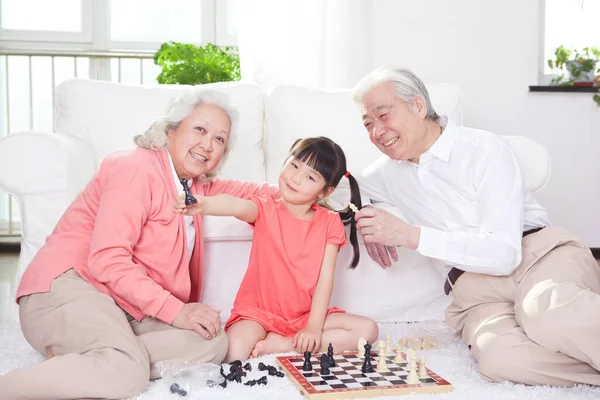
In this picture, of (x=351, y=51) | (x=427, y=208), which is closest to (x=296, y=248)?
(x=427, y=208)

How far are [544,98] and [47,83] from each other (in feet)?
9.74

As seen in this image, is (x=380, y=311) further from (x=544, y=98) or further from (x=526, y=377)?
(x=544, y=98)

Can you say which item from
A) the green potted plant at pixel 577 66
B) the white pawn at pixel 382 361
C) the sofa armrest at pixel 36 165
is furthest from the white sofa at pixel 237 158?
the green potted plant at pixel 577 66

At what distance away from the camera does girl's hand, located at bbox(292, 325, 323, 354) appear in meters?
2.10

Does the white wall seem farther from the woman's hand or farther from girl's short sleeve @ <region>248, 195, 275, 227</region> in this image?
the woman's hand

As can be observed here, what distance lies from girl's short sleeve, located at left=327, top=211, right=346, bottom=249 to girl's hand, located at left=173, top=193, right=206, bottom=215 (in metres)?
0.39

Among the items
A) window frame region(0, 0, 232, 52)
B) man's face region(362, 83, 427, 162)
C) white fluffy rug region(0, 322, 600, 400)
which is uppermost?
window frame region(0, 0, 232, 52)

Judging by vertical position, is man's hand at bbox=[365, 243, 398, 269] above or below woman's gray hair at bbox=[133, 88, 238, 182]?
below

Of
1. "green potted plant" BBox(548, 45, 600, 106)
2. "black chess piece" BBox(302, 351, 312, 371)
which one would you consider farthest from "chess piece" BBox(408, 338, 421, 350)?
"green potted plant" BBox(548, 45, 600, 106)

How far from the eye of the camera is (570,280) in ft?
6.58

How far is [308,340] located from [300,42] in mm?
1963

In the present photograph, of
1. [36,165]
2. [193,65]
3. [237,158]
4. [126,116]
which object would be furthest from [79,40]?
[36,165]

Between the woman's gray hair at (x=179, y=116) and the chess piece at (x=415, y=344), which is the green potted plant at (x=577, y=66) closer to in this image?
the chess piece at (x=415, y=344)

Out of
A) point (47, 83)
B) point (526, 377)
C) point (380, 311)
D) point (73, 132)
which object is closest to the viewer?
point (526, 377)
